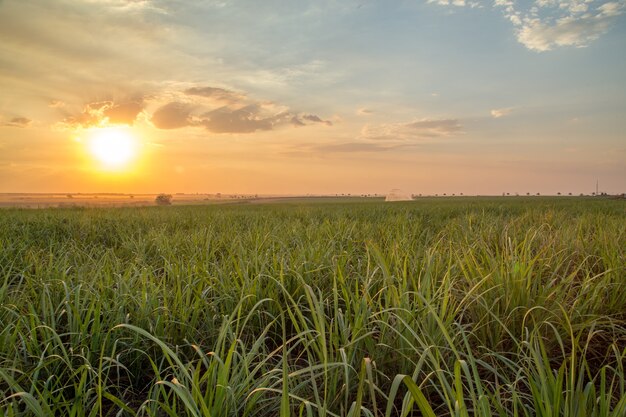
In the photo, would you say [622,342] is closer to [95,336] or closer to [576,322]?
[576,322]

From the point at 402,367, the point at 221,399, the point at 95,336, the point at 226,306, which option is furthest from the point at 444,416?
the point at 95,336

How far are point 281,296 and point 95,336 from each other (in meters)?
1.30

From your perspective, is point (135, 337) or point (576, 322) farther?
point (576, 322)

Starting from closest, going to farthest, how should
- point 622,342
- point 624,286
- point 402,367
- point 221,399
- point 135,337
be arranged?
1. point 221,399
2. point 402,367
3. point 135,337
4. point 622,342
5. point 624,286

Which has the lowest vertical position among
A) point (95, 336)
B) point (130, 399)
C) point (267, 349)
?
point (130, 399)

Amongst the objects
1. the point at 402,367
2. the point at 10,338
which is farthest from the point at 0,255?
the point at 402,367

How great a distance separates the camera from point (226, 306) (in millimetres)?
2633

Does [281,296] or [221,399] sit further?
[281,296]

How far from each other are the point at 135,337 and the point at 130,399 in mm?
313

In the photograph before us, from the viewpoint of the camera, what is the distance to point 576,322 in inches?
95.4

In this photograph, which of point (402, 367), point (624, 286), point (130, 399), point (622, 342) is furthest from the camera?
point (624, 286)

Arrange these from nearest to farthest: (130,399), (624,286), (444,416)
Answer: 1. (444,416)
2. (130,399)
3. (624,286)

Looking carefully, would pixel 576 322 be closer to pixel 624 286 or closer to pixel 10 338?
pixel 624 286

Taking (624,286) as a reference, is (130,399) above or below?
below
